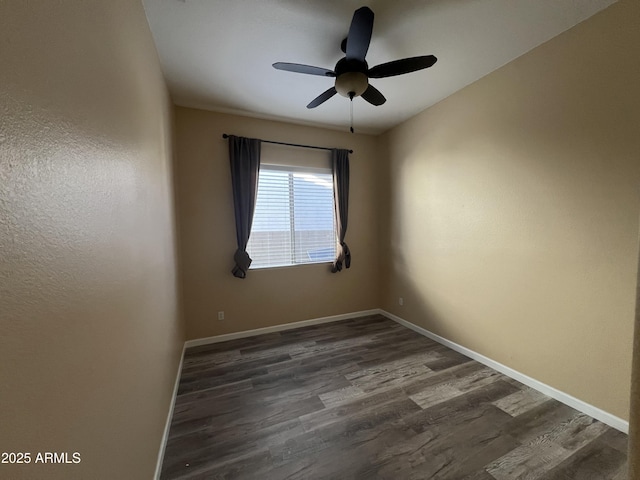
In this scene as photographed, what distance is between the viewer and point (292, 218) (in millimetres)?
3219

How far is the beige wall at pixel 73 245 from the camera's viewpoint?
43 centimetres

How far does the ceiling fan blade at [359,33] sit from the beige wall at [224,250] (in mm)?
1577

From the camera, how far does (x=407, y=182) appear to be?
3162mm

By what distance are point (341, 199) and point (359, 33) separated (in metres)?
2.01

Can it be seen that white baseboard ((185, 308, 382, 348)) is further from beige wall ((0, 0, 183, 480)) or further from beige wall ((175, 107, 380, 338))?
beige wall ((0, 0, 183, 480))

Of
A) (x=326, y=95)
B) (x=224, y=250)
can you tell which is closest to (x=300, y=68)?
(x=326, y=95)

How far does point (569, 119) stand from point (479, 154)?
0.64m

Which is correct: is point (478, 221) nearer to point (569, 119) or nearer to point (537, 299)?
point (537, 299)

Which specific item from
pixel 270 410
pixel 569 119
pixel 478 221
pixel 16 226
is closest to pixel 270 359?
pixel 270 410

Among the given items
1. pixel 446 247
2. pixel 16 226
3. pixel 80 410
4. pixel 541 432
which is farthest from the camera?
pixel 446 247

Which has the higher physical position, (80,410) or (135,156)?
(135,156)

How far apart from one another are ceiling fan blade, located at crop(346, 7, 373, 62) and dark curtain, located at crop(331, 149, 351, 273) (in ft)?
5.27

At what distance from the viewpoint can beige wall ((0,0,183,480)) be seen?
427mm

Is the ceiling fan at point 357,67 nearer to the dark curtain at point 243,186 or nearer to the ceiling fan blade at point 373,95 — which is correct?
the ceiling fan blade at point 373,95
